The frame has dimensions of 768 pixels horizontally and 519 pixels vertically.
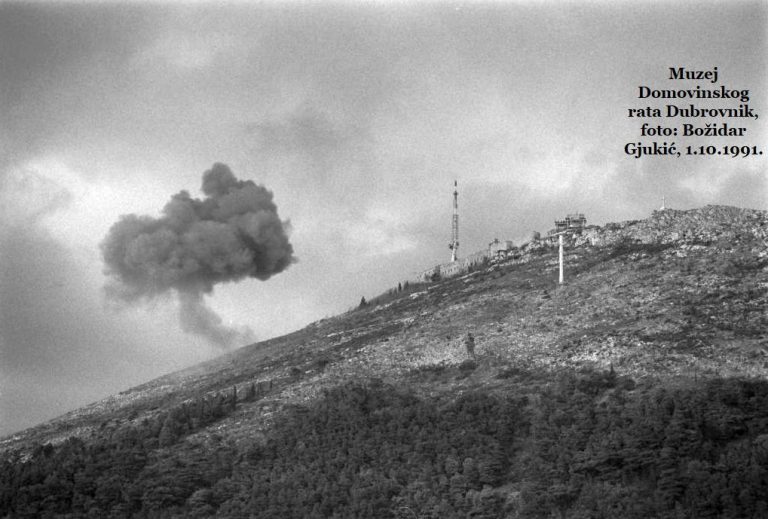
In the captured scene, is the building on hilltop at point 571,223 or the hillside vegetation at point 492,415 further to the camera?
the building on hilltop at point 571,223

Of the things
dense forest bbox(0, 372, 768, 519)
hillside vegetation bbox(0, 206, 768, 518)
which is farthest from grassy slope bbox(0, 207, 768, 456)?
dense forest bbox(0, 372, 768, 519)

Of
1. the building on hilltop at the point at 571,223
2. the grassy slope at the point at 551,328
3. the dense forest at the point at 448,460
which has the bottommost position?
the dense forest at the point at 448,460

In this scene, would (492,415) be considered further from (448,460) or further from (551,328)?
(551,328)

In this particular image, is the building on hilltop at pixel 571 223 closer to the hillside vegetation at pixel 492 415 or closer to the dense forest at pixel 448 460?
the hillside vegetation at pixel 492 415

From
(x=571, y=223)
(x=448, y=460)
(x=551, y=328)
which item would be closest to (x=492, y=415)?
(x=448, y=460)

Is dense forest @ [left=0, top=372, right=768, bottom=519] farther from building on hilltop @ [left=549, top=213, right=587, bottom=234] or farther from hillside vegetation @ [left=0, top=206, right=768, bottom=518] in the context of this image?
building on hilltop @ [left=549, top=213, right=587, bottom=234]

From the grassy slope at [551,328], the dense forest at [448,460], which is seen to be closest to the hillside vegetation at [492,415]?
the dense forest at [448,460]
